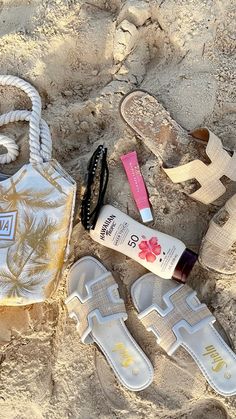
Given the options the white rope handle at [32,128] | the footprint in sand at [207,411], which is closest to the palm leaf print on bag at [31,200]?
the white rope handle at [32,128]

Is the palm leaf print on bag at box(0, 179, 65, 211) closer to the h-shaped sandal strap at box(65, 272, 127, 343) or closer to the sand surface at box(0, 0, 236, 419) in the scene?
the sand surface at box(0, 0, 236, 419)

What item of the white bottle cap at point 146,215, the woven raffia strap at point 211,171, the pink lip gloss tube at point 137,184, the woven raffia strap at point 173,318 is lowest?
the woven raffia strap at point 173,318

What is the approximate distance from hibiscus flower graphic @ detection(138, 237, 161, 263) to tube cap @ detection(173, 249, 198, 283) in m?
0.09

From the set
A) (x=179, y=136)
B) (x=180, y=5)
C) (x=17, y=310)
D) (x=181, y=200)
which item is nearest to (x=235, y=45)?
(x=180, y=5)

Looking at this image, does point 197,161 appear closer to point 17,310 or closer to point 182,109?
point 182,109

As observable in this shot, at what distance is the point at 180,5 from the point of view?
6.54ft

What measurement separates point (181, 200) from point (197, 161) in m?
0.17

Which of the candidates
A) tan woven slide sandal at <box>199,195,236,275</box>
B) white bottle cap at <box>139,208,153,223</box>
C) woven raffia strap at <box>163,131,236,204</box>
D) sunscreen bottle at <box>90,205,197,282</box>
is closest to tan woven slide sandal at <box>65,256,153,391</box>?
sunscreen bottle at <box>90,205,197,282</box>

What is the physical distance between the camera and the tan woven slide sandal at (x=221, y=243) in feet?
6.02

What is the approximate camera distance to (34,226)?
1791mm

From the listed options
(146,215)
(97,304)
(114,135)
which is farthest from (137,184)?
(97,304)

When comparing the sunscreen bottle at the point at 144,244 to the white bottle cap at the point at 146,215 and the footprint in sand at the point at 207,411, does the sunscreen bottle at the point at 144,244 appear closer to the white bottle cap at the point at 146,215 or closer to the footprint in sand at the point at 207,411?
the white bottle cap at the point at 146,215

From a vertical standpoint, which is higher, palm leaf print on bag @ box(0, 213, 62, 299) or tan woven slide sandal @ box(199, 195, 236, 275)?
tan woven slide sandal @ box(199, 195, 236, 275)

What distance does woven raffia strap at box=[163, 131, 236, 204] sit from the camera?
1842mm
